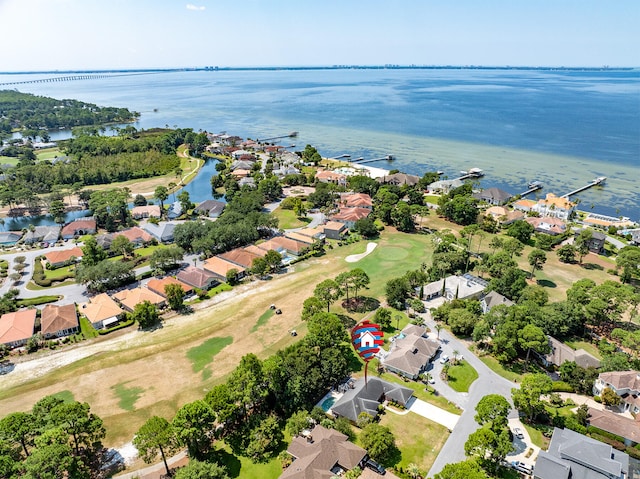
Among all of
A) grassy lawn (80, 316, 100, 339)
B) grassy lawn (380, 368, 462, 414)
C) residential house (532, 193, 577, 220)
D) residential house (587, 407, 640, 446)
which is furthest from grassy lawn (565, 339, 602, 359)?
grassy lawn (80, 316, 100, 339)

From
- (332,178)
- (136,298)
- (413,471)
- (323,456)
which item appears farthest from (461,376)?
(332,178)

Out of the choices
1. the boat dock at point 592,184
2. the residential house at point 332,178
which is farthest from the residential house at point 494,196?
the residential house at point 332,178

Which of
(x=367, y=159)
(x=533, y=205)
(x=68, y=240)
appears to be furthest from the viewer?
(x=367, y=159)

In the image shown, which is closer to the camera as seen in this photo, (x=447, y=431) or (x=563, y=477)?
A: (x=563, y=477)

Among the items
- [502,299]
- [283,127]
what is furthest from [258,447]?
[283,127]

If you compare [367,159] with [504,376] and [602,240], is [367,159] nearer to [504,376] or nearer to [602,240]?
[602,240]

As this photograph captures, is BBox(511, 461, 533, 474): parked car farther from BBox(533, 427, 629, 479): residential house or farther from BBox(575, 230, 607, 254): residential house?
BBox(575, 230, 607, 254): residential house
